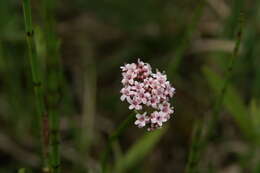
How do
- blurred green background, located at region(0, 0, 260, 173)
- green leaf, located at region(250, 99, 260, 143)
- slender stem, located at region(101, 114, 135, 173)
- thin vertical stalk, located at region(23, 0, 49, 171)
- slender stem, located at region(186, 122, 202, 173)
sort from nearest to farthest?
thin vertical stalk, located at region(23, 0, 49, 171) < slender stem, located at region(101, 114, 135, 173) < slender stem, located at region(186, 122, 202, 173) < green leaf, located at region(250, 99, 260, 143) < blurred green background, located at region(0, 0, 260, 173)

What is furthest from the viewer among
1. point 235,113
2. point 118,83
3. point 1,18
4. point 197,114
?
point 118,83

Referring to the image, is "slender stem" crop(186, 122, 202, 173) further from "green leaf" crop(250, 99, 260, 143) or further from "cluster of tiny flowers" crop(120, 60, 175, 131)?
"green leaf" crop(250, 99, 260, 143)

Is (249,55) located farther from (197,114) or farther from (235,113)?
(235,113)

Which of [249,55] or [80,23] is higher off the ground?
[80,23]

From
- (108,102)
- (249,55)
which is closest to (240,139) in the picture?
(249,55)

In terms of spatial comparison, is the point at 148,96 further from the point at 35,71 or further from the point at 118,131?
the point at 35,71

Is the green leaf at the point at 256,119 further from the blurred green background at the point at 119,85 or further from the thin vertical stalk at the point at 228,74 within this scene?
the thin vertical stalk at the point at 228,74

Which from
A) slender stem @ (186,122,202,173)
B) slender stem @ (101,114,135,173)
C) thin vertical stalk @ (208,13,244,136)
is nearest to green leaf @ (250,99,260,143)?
thin vertical stalk @ (208,13,244,136)
